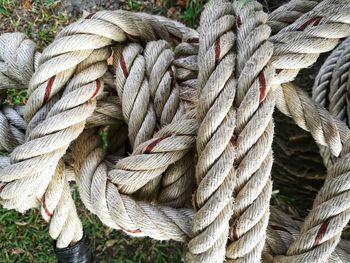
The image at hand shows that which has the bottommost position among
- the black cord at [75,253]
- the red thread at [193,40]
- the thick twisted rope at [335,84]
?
the black cord at [75,253]

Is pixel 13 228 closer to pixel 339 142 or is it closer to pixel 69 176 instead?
pixel 69 176

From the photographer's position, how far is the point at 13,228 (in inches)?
63.1

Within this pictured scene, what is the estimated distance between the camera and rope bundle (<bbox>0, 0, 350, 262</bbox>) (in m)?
0.68

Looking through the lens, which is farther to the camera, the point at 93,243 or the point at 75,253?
the point at 93,243

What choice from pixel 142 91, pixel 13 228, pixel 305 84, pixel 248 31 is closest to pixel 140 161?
pixel 142 91

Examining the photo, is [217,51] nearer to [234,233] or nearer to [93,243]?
[234,233]

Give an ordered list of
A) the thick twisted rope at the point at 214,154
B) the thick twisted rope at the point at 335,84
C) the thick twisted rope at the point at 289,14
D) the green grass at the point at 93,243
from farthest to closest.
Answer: the green grass at the point at 93,243 → the thick twisted rope at the point at 335,84 → the thick twisted rope at the point at 289,14 → the thick twisted rope at the point at 214,154

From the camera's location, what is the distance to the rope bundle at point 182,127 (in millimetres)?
684

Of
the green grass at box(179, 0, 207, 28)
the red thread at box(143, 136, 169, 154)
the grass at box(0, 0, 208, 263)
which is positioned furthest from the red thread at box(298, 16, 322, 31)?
the green grass at box(179, 0, 207, 28)

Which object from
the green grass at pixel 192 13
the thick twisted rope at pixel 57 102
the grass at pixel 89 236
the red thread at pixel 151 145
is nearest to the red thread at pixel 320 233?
the red thread at pixel 151 145

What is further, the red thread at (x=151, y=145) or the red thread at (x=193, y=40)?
the red thread at (x=193, y=40)

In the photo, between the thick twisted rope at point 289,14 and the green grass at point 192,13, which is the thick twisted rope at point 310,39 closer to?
the thick twisted rope at point 289,14

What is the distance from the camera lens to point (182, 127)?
0.73 m

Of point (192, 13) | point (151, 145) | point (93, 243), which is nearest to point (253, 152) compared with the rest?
point (151, 145)
